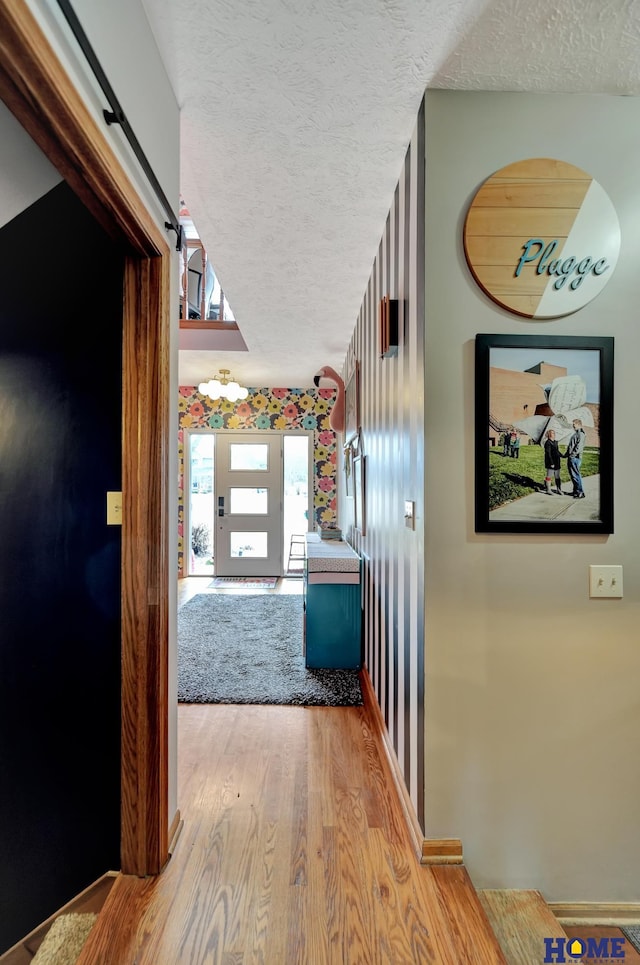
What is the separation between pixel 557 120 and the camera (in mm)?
1555

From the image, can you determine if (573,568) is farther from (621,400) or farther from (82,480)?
(82,480)

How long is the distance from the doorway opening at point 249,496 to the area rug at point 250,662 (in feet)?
5.28

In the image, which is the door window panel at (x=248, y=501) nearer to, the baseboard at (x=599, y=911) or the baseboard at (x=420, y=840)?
the baseboard at (x=420, y=840)

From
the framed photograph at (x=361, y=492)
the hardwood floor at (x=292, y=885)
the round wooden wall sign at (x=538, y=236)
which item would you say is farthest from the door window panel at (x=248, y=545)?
the round wooden wall sign at (x=538, y=236)

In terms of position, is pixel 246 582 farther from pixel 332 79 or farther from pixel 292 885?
pixel 332 79

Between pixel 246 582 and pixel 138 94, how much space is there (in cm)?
515

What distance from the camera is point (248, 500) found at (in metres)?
6.26

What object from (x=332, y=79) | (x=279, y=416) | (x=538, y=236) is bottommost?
(x=538, y=236)

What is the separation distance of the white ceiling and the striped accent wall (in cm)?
15

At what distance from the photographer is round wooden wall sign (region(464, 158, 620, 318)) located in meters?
1.54

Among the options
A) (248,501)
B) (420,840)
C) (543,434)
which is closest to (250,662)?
(420,840)

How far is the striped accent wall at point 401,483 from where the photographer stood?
1612mm

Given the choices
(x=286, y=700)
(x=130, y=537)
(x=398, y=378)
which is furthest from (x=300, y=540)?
(x=130, y=537)

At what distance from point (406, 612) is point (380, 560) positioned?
2.17 feet
